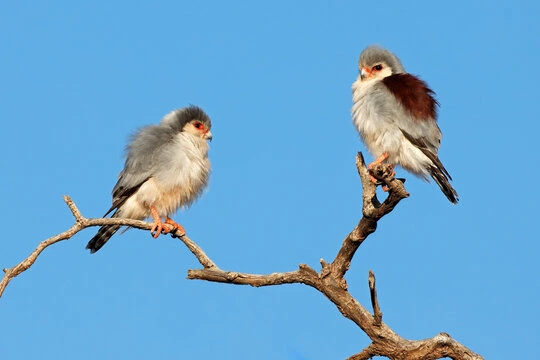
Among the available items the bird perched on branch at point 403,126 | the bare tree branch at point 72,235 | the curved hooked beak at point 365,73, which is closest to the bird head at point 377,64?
the curved hooked beak at point 365,73

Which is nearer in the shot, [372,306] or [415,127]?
[372,306]

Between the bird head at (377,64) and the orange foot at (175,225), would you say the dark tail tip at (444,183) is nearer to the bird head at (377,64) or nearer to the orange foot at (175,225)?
the bird head at (377,64)

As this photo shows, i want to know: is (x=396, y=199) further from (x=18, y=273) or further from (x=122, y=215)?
(x=122, y=215)

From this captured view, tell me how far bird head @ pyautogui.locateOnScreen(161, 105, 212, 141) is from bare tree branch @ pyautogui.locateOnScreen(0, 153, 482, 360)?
207 centimetres

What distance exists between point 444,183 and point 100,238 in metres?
3.02

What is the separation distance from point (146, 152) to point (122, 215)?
0.65 m

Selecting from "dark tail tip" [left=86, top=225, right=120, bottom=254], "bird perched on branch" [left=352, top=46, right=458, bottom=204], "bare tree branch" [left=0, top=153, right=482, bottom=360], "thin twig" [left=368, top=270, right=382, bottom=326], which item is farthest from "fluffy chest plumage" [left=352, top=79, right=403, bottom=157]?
"dark tail tip" [left=86, top=225, right=120, bottom=254]

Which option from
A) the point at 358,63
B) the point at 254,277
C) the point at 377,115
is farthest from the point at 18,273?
the point at 358,63

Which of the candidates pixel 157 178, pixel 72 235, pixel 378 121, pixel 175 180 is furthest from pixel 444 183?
pixel 72 235

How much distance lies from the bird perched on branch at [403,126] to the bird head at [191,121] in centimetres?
154

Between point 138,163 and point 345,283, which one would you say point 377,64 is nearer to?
point 138,163

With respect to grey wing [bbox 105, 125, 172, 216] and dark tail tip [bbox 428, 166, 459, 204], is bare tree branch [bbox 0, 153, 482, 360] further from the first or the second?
grey wing [bbox 105, 125, 172, 216]

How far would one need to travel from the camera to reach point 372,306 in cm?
502

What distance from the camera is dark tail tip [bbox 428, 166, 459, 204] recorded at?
6.15m
